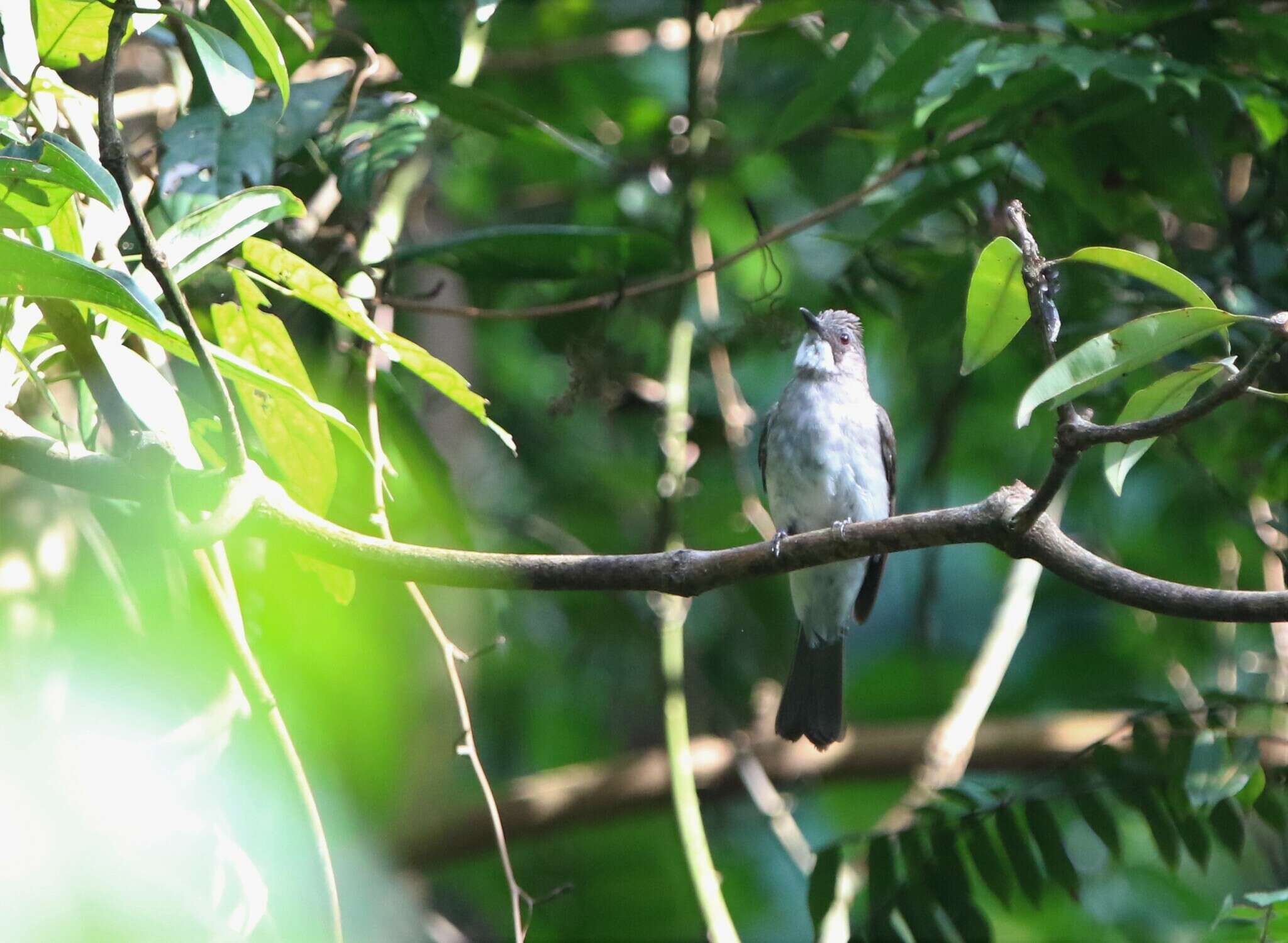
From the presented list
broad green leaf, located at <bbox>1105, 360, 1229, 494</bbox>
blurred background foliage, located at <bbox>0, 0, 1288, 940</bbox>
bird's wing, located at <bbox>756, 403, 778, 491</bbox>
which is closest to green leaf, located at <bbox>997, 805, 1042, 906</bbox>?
blurred background foliage, located at <bbox>0, 0, 1288, 940</bbox>

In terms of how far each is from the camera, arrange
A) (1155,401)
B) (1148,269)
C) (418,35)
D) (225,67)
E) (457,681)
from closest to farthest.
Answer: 1. (1148,269)
2. (1155,401)
3. (225,67)
4. (457,681)
5. (418,35)

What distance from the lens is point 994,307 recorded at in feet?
5.60

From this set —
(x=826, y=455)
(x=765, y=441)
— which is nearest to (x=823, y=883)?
(x=826, y=455)

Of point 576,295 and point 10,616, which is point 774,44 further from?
point 10,616

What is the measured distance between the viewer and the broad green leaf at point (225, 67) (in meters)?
1.89

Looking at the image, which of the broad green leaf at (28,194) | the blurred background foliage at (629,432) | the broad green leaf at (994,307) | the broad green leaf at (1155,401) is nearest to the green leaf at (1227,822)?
the blurred background foliage at (629,432)

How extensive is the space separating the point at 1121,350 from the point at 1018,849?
1938 mm

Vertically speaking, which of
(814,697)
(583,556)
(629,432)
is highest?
(583,556)

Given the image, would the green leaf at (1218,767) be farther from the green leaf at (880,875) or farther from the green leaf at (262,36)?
the green leaf at (262,36)

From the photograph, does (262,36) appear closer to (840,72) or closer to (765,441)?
(840,72)

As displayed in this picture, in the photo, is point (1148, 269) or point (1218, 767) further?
point (1218, 767)

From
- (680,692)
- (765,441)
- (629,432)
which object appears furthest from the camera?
(629,432)

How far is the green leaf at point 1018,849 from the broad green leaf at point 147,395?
2.16 m

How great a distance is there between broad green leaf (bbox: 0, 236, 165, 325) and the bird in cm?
254
